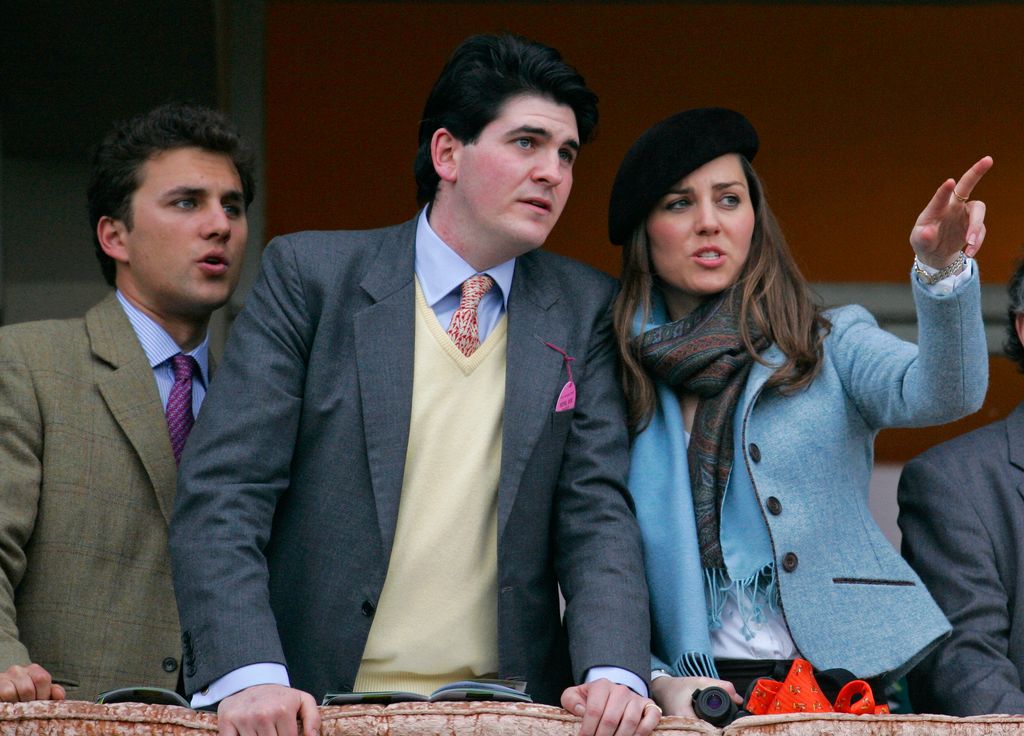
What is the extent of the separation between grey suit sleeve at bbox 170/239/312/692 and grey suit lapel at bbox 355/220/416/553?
0.37 feet

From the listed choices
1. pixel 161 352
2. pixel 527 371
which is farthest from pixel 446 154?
pixel 161 352

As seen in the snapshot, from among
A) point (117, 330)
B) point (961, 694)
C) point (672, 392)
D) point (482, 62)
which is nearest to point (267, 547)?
point (117, 330)

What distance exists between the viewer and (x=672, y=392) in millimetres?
2893

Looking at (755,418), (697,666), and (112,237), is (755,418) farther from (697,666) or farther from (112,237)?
(112,237)

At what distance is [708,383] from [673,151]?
1.51 feet

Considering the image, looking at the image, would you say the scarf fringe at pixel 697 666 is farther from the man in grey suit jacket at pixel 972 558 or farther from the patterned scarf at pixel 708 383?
the man in grey suit jacket at pixel 972 558

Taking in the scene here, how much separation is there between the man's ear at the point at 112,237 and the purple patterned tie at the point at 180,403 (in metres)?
0.29

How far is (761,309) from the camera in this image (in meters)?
2.87

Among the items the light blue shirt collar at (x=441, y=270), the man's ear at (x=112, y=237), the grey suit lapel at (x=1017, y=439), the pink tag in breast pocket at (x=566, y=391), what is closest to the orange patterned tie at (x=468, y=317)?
the light blue shirt collar at (x=441, y=270)

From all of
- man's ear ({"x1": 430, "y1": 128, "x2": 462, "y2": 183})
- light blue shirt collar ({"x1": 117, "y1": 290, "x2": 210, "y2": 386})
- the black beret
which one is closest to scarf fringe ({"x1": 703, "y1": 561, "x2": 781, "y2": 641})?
the black beret

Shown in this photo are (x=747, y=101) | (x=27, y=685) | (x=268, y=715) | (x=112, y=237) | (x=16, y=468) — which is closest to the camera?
(x=268, y=715)

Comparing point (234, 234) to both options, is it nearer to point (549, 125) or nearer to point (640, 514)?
point (549, 125)

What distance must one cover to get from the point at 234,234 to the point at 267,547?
824 millimetres

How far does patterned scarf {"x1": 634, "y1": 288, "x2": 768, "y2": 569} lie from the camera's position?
2.77 meters
